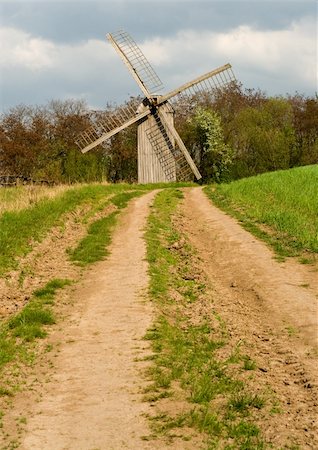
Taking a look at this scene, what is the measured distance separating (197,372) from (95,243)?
32.3 feet

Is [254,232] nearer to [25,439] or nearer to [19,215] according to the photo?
[19,215]

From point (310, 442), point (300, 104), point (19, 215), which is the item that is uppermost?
point (300, 104)

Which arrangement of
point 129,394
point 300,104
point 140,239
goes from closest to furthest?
point 129,394 → point 140,239 → point 300,104

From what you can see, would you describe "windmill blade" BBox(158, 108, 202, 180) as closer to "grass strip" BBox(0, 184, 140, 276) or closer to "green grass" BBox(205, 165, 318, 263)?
"green grass" BBox(205, 165, 318, 263)

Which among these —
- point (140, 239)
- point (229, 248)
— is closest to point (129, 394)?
point (229, 248)

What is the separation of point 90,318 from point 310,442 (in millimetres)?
5289

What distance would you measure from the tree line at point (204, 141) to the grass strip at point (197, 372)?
36683mm

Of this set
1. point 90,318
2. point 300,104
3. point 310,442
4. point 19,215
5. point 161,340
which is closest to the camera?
point 310,442

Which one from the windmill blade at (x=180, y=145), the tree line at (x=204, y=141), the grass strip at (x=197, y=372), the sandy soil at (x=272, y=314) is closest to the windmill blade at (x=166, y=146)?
the windmill blade at (x=180, y=145)

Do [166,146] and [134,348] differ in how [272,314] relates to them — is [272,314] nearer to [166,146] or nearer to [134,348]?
[134,348]

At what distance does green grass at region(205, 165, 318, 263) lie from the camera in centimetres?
1607

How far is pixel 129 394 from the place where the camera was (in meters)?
6.97

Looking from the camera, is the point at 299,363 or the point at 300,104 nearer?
the point at 299,363

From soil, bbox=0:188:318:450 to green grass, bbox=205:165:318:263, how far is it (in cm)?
125
